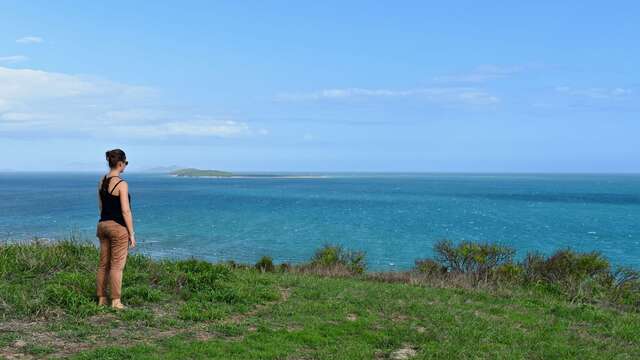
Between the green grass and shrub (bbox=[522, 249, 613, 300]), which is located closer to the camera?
the green grass

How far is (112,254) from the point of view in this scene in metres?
8.66

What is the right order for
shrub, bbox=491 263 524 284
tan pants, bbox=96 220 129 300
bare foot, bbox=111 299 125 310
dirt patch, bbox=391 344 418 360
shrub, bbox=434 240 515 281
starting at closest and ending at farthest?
dirt patch, bbox=391 344 418 360 < tan pants, bbox=96 220 129 300 < bare foot, bbox=111 299 125 310 < shrub, bbox=491 263 524 284 < shrub, bbox=434 240 515 281

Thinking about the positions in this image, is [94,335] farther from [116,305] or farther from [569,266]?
[569,266]

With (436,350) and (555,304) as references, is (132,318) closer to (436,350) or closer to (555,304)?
(436,350)

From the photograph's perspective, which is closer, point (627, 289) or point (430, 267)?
point (627, 289)

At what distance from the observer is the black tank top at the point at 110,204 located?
8.31m

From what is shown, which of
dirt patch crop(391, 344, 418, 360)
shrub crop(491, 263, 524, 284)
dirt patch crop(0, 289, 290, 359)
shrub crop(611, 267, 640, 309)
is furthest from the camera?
shrub crop(491, 263, 524, 284)

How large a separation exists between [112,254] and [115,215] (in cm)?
73

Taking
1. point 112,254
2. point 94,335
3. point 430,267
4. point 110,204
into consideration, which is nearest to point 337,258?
point 430,267

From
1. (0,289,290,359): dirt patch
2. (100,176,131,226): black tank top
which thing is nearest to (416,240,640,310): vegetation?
(0,289,290,359): dirt patch

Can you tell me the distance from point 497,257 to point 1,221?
183ft

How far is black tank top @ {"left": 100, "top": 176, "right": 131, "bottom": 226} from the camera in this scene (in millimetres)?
8312

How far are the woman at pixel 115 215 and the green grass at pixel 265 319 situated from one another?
98cm

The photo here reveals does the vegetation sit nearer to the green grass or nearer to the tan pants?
the green grass
